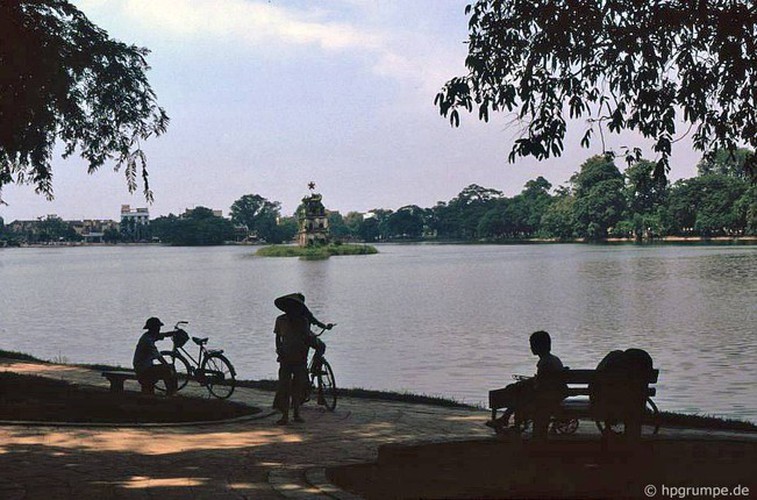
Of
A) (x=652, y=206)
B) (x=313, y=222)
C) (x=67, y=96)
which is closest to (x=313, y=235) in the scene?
(x=313, y=222)

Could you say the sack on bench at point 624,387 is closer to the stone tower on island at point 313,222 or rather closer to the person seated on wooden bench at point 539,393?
the person seated on wooden bench at point 539,393

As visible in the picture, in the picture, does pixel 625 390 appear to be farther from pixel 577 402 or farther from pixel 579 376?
pixel 577 402

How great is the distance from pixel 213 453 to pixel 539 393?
3614 mm

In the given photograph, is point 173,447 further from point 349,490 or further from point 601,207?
point 601,207

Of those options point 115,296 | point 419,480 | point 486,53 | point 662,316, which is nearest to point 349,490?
point 419,480

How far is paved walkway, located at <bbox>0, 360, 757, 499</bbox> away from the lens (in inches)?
304

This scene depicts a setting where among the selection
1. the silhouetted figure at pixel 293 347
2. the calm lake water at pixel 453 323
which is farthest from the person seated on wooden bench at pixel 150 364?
the calm lake water at pixel 453 323

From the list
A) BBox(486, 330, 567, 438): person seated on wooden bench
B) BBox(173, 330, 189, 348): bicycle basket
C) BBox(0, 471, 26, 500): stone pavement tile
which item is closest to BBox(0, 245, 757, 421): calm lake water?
BBox(173, 330, 189, 348): bicycle basket

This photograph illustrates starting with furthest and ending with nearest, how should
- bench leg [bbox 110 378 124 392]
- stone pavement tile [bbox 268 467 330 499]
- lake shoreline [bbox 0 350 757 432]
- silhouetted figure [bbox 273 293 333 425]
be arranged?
bench leg [bbox 110 378 124 392] < lake shoreline [bbox 0 350 757 432] < silhouetted figure [bbox 273 293 333 425] < stone pavement tile [bbox 268 467 330 499]

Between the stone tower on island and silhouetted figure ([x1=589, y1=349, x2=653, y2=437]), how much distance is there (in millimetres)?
131400

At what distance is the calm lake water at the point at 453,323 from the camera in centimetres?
2384

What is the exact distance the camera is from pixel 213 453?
9578mm

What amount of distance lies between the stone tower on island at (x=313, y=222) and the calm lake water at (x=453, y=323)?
2378 inches

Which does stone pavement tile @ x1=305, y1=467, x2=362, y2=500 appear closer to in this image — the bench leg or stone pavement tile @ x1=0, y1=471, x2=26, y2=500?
stone pavement tile @ x1=0, y1=471, x2=26, y2=500
